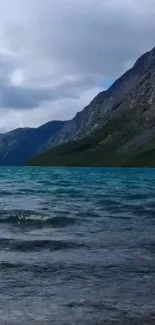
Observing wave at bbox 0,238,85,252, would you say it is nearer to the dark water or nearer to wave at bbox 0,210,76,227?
the dark water

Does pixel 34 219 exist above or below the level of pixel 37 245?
above

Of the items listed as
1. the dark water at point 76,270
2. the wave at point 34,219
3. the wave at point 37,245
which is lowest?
the dark water at point 76,270

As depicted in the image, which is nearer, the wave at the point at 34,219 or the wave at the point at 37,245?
the wave at the point at 37,245

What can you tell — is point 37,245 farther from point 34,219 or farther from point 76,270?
point 34,219

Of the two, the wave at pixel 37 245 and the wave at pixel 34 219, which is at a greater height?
the wave at pixel 34 219

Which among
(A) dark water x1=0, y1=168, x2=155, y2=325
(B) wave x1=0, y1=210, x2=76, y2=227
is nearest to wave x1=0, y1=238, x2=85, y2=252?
(A) dark water x1=0, y1=168, x2=155, y2=325

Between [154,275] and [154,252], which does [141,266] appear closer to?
[154,275]

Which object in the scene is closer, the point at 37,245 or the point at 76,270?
the point at 76,270

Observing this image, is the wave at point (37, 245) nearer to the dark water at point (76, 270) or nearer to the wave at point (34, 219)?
the dark water at point (76, 270)

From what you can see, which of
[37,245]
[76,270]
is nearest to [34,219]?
[37,245]

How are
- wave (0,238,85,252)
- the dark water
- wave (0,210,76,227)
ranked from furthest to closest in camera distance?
wave (0,210,76,227) → wave (0,238,85,252) → the dark water

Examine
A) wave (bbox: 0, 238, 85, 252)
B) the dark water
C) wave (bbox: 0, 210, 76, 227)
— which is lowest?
the dark water

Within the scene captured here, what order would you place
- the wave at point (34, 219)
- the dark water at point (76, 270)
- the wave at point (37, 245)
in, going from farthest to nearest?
the wave at point (34, 219) → the wave at point (37, 245) → the dark water at point (76, 270)

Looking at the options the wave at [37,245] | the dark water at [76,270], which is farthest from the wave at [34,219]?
the wave at [37,245]
